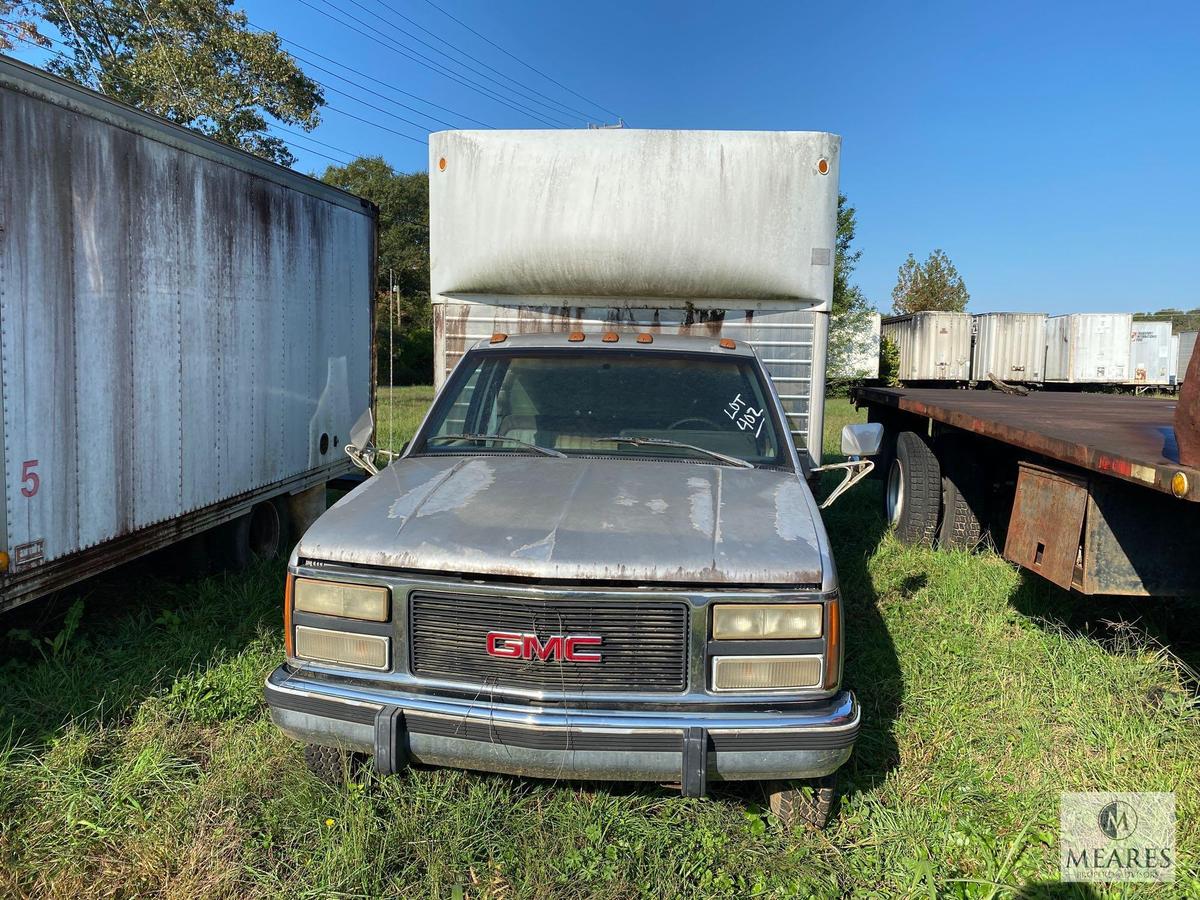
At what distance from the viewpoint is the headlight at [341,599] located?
110 inches

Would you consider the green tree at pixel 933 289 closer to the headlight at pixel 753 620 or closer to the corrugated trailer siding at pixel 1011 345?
the corrugated trailer siding at pixel 1011 345

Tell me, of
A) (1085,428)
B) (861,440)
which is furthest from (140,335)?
(1085,428)

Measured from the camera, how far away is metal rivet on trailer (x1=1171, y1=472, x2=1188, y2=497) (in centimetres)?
278

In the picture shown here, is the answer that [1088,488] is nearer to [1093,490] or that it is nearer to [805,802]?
[1093,490]

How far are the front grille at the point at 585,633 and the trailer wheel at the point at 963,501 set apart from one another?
4234mm

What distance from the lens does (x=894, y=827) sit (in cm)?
303

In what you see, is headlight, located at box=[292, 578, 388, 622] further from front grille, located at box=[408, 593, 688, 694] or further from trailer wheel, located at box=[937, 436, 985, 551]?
trailer wheel, located at box=[937, 436, 985, 551]

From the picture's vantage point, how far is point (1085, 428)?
4.36 metres

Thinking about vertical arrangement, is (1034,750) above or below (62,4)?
below

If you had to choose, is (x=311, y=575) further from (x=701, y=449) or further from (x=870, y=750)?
(x=870, y=750)

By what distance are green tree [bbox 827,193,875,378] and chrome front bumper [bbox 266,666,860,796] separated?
3221 centimetres

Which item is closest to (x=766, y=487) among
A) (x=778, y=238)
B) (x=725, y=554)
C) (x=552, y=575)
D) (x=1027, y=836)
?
(x=725, y=554)

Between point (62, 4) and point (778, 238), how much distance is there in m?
23.5

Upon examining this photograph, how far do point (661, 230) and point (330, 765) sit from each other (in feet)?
12.8
